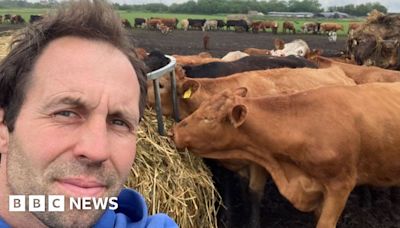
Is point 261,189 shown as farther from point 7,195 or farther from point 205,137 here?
point 7,195

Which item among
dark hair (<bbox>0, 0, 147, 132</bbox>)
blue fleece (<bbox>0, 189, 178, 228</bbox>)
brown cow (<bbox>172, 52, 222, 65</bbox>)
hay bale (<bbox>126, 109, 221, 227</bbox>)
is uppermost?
dark hair (<bbox>0, 0, 147, 132</bbox>)

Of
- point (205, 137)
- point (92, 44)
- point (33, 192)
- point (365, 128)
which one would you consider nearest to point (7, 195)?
point (33, 192)

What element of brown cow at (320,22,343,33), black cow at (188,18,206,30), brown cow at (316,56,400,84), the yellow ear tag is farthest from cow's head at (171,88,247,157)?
black cow at (188,18,206,30)

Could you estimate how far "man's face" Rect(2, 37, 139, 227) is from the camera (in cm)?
155

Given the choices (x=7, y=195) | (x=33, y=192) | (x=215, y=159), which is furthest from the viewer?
(x=215, y=159)

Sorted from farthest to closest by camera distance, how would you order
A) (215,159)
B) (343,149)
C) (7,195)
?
(215,159)
(343,149)
(7,195)

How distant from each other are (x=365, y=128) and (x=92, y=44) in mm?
3794

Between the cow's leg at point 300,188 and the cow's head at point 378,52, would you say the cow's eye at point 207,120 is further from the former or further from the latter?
the cow's head at point 378,52

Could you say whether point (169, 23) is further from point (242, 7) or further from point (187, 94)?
point (242, 7)

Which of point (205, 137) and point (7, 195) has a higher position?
point (7, 195)

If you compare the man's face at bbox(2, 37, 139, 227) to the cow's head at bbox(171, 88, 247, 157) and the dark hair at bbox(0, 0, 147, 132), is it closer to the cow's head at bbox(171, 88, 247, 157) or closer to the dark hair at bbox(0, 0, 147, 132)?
the dark hair at bbox(0, 0, 147, 132)

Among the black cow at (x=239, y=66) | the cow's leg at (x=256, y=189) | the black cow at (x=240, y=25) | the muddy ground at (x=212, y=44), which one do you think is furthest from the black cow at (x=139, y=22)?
the cow's leg at (x=256, y=189)

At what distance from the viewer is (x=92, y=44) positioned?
1.76 meters

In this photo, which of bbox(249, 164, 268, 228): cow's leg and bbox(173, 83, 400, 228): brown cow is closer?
bbox(173, 83, 400, 228): brown cow
